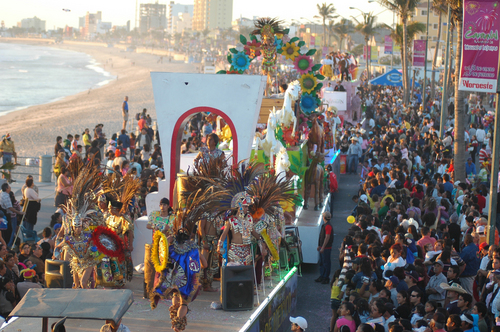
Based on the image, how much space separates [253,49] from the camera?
14750mm

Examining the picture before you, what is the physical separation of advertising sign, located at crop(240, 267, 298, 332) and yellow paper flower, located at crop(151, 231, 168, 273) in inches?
48.7

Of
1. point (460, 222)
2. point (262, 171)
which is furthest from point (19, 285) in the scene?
point (460, 222)

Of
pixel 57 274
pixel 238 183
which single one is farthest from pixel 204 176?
pixel 57 274

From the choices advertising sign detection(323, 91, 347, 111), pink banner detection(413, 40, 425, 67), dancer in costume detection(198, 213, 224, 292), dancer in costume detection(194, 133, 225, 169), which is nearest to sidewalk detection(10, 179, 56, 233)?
dancer in costume detection(194, 133, 225, 169)

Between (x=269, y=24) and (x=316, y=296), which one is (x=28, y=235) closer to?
Result: (x=316, y=296)

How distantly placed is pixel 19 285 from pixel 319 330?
4290mm

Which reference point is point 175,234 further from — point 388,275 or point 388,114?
point 388,114

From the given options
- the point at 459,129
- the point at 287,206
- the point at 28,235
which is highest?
the point at 459,129

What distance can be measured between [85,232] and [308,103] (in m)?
7.82

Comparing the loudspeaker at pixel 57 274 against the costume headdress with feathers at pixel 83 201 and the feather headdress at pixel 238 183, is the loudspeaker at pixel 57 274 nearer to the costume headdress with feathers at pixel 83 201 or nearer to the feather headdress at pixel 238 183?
the costume headdress with feathers at pixel 83 201

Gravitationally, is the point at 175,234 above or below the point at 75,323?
above

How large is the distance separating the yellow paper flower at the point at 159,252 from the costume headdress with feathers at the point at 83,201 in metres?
1.09

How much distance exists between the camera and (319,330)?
8875 millimetres

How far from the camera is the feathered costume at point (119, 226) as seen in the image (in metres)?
8.22
